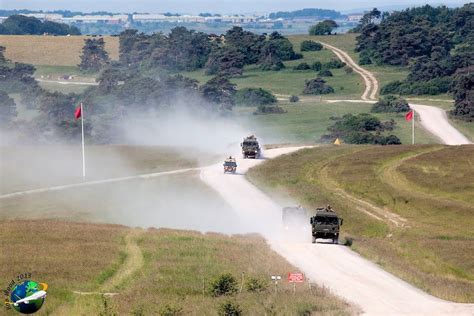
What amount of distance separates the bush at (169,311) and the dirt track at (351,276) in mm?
7314

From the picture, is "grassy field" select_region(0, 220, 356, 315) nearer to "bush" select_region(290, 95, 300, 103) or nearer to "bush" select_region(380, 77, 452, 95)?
"bush" select_region(290, 95, 300, 103)

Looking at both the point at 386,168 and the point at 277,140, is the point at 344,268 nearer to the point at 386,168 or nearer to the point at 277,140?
the point at 386,168

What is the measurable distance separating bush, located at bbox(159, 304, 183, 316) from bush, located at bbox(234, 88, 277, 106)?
146 meters

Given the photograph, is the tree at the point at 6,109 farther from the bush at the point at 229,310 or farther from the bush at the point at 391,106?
the bush at the point at 229,310

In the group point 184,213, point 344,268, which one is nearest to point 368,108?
point 184,213

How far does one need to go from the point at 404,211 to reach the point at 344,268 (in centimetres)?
2475

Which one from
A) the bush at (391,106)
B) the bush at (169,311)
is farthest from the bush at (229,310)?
the bush at (391,106)

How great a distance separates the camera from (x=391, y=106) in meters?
166

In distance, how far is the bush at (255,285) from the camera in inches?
1777

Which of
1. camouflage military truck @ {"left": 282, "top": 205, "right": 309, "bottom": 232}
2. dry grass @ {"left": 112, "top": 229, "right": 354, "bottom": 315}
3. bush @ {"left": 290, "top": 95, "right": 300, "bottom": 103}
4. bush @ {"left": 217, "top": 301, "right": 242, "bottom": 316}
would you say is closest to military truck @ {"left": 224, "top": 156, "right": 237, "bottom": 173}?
camouflage military truck @ {"left": 282, "top": 205, "right": 309, "bottom": 232}

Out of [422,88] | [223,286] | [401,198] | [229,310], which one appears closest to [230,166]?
[401,198]

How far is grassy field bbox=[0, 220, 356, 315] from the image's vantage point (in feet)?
138

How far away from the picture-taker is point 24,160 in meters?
117

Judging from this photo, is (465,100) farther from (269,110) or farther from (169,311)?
(169,311)
